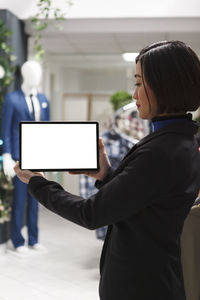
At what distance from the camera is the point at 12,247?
4.47 meters

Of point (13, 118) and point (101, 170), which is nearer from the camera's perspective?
point (101, 170)

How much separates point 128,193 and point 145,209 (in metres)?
0.09

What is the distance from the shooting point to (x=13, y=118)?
165 inches

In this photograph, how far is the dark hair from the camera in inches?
39.6

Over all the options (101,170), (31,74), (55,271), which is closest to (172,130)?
(101,170)

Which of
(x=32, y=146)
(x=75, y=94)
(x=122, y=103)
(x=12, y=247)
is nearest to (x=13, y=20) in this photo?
(x=122, y=103)

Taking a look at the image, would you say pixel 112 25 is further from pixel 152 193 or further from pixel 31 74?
pixel 152 193

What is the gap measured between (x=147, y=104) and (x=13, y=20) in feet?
12.6

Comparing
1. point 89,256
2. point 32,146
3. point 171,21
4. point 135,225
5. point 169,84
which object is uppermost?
point 171,21

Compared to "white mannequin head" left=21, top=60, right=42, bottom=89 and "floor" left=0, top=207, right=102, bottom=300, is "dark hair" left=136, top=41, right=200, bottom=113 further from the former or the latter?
"white mannequin head" left=21, top=60, right=42, bottom=89

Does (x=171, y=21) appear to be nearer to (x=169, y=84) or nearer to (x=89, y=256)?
(x=89, y=256)

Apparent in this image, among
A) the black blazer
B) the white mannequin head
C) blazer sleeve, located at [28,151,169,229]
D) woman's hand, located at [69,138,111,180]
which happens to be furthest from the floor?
blazer sleeve, located at [28,151,169,229]

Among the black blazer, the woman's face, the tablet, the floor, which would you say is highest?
the woman's face

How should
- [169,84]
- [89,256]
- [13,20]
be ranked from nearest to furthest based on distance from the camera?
[169,84] < [89,256] < [13,20]
